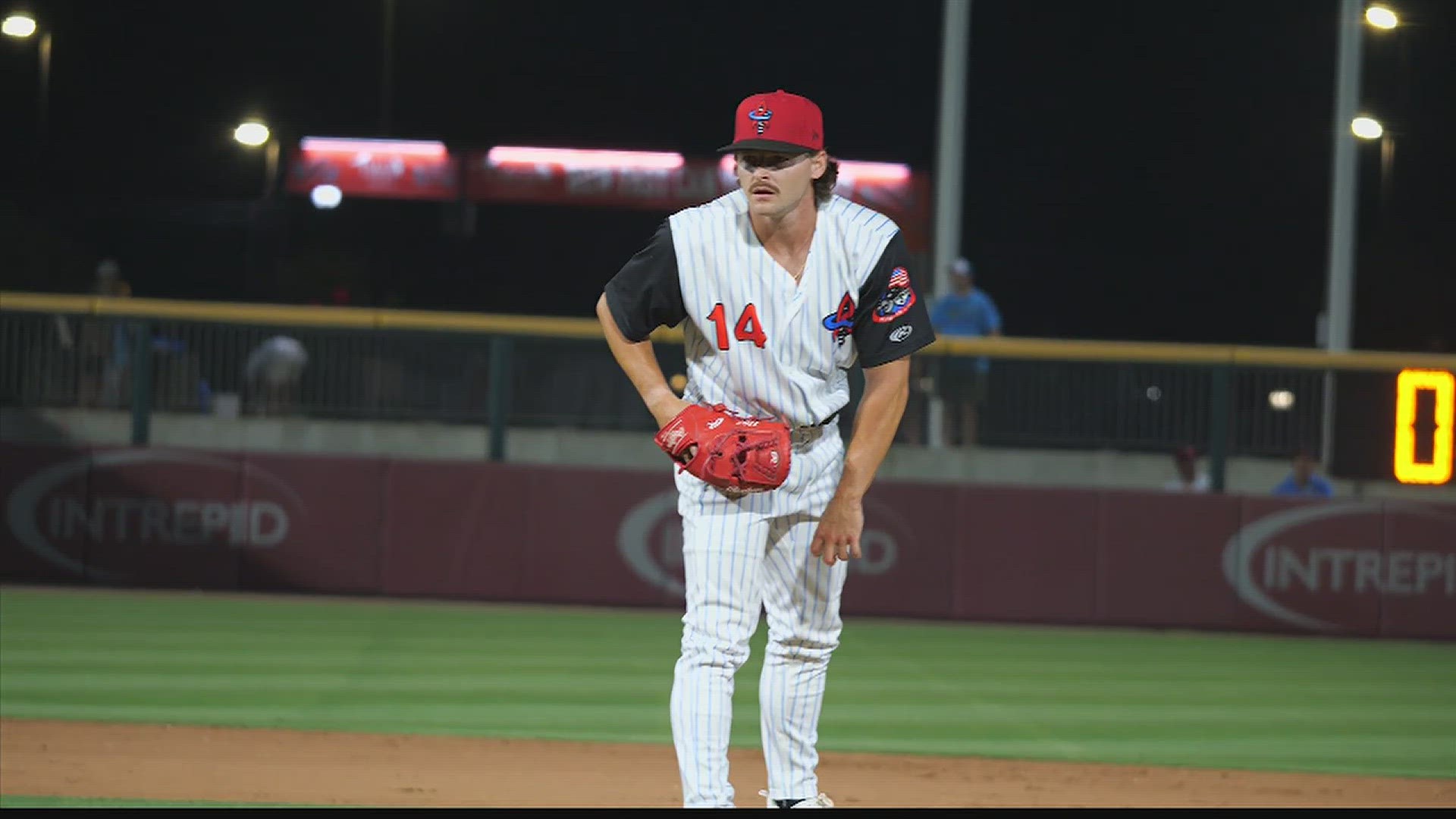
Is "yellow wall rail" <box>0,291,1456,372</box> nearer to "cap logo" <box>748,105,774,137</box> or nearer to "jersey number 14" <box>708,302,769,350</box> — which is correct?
"jersey number 14" <box>708,302,769,350</box>

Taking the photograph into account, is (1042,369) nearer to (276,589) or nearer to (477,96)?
(276,589)

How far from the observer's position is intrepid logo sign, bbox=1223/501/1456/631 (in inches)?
510

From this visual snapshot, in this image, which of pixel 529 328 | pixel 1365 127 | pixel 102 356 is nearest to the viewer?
pixel 102 356

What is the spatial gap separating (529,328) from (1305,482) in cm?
538

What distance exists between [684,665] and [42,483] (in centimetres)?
896

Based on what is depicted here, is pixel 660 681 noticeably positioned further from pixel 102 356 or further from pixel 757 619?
pixel 102 356

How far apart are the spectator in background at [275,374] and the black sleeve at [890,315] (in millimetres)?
9250

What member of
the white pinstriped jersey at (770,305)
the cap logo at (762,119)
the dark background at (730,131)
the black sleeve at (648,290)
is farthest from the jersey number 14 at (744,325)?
the dark background at (730,131)

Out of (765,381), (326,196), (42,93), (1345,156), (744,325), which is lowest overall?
(765,381)

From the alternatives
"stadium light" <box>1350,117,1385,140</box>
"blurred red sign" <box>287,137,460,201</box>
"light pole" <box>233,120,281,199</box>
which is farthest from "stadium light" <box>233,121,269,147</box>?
"stadium light" <box>1350,117,1385,140</box>

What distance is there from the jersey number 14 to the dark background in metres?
27.2

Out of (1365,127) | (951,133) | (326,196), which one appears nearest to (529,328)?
A: (951,133)

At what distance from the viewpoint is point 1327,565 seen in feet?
42.9

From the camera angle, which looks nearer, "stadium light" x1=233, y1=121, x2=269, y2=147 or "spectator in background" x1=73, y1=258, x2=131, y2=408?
"spectator in background" x1=73, y1=258, x2=131, y2=408
